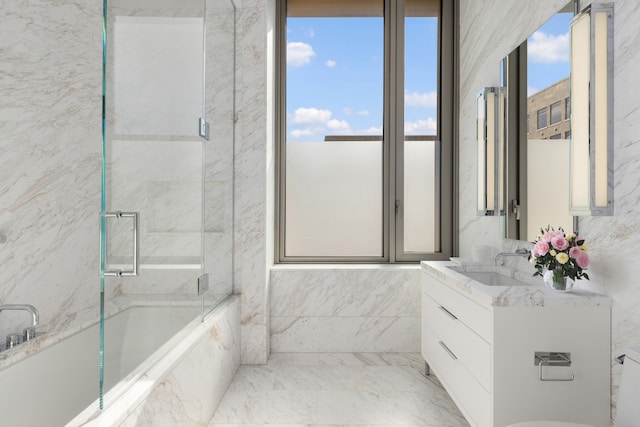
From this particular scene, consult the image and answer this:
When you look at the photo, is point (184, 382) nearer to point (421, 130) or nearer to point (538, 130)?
point (538, 130)

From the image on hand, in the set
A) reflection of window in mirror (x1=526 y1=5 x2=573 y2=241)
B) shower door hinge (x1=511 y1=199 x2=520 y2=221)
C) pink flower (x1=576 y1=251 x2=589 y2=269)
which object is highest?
reflection of window in mirror (x1=526 y1=5 x2=573 y2=241)

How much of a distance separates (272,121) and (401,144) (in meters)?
1.06

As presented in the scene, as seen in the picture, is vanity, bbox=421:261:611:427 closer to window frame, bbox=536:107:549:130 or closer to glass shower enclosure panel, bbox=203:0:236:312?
window frame, bbox=536:107:549:130

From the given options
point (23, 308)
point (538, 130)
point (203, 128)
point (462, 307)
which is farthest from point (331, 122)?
point (23, 308)

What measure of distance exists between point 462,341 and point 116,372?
145 cm

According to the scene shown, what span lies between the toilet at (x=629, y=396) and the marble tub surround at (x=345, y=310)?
5.57 feet

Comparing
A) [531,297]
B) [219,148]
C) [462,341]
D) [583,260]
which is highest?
[219,148]

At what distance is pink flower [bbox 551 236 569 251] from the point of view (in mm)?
1611

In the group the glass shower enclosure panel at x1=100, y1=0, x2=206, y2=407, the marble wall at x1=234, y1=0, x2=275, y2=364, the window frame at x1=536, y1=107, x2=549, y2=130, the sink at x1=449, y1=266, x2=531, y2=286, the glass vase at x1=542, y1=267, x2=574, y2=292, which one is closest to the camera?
the glass shower enclosure panel at x1=100, y1=0, x2=206, y2=407

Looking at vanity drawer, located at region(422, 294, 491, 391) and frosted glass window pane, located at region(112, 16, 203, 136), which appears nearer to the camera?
frosted glass window pane, located at region(112, 16, 203, 136)

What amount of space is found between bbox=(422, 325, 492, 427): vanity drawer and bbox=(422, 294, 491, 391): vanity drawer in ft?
0.13

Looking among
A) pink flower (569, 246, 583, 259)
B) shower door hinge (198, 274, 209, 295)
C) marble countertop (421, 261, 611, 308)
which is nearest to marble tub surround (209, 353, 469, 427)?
shower door hinge (198, 274, 209, 295)

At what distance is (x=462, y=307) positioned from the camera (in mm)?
1848

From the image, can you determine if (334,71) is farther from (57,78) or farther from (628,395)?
(628,395)
